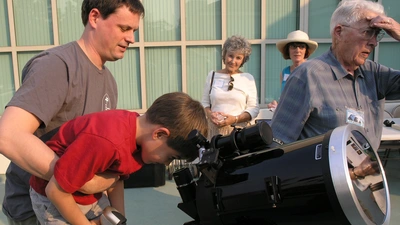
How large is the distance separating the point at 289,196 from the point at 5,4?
516cm

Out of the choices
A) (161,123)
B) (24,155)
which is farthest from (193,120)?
(24,155)

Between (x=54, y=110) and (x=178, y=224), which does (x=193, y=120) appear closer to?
(x=54, y=110)

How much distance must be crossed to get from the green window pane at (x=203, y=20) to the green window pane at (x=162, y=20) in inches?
6.2

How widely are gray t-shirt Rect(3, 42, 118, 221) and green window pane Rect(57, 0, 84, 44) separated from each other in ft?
12.4

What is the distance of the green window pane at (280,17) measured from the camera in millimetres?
4957

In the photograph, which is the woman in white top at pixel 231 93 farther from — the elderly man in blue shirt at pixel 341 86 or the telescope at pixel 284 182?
the telescope at pixel 284 182

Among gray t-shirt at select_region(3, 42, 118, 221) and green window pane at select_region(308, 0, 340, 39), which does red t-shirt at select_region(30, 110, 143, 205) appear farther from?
green window pane at select_region(308, 0, 340, 39)

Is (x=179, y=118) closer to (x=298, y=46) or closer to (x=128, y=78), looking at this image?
(x=298, y=46)

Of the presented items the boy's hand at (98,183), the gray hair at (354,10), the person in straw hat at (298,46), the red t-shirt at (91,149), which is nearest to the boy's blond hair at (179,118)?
the red t-shirt at (91,149)

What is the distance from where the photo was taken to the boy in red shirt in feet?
3.28

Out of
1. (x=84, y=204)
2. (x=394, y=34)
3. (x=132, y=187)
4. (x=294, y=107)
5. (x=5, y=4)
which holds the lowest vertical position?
(x=132, y=187)

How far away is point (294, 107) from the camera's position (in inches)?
62.9

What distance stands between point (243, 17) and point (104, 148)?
432 cm

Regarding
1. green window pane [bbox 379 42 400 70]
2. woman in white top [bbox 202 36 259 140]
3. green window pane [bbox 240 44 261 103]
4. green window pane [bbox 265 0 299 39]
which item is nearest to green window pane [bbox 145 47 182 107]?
green window pane [bbox 240 44 261 103]
